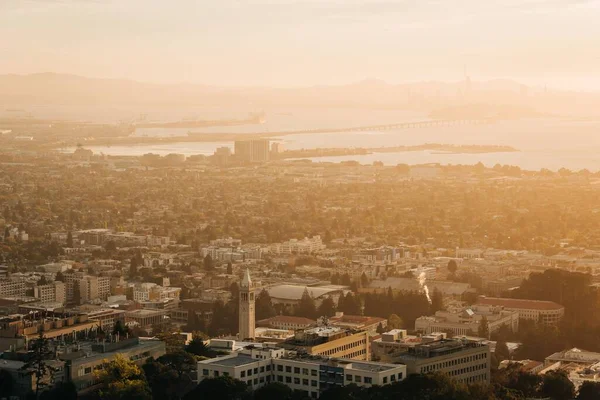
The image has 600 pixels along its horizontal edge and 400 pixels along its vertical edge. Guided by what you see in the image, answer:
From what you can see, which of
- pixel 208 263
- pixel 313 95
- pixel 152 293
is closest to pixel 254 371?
pixel 152 293

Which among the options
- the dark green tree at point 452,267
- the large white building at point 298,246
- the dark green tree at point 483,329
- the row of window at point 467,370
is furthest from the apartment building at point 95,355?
the large white building at point 298,246

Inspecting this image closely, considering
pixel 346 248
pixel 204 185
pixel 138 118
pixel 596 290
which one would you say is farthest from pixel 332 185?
pixel 138 118

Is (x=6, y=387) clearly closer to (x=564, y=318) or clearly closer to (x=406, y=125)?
(x=564, y=318)

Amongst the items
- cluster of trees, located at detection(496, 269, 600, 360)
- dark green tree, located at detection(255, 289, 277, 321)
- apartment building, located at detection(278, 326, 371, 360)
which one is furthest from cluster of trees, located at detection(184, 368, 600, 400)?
dark green tree, located at detection(255, 289, 277, 321)

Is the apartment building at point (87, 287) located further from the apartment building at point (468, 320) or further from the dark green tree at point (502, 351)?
the dark green tree at point (502, 351)

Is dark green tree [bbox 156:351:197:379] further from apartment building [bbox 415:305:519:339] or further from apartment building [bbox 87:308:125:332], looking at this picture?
apartment building [bbox 415:305:519:339]

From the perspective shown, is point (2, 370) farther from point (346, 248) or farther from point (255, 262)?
point (346, 248)
